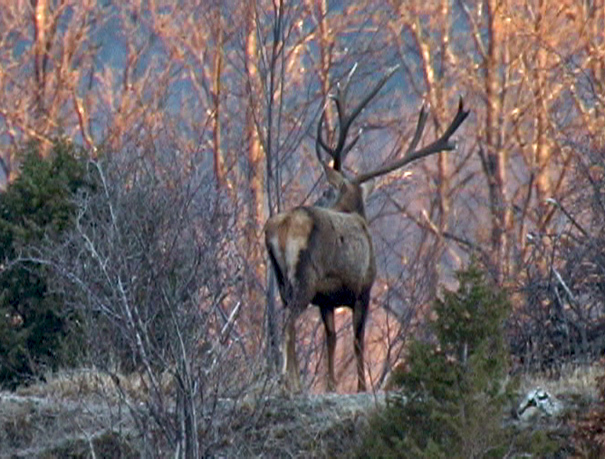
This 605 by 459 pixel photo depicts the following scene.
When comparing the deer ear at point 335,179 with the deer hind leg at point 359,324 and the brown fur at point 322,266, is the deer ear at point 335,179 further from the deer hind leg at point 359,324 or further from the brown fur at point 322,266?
the deer hind leg at point 359,324

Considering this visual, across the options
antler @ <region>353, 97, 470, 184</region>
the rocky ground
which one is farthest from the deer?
the rocky ground

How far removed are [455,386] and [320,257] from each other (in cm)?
350

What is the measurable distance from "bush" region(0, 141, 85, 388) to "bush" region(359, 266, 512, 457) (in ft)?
16.5

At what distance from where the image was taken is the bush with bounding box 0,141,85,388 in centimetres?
1496

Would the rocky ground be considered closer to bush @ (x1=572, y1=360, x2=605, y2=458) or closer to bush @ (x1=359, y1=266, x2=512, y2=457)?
bush @ (x1=572, y1=360, x2=605, y2=458)

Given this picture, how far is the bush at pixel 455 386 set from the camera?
9633 mm

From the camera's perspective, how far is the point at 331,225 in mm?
13242

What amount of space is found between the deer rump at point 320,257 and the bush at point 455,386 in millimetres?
2933

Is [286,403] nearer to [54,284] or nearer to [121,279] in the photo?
[121,279]

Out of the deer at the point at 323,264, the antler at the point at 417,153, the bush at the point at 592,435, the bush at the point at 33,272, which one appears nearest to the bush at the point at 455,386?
the bush at the point at 592,435

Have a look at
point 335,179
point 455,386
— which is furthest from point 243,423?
point 335,179

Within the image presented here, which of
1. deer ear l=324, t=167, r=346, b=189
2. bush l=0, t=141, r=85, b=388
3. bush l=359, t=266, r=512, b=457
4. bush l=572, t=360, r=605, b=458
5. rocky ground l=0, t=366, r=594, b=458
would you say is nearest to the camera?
bush l=359, t=266, r=512, b=457

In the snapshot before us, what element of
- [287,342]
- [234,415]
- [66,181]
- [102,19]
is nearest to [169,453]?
[234,415]

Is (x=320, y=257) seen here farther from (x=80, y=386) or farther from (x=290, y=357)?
(x=80, y=386)
